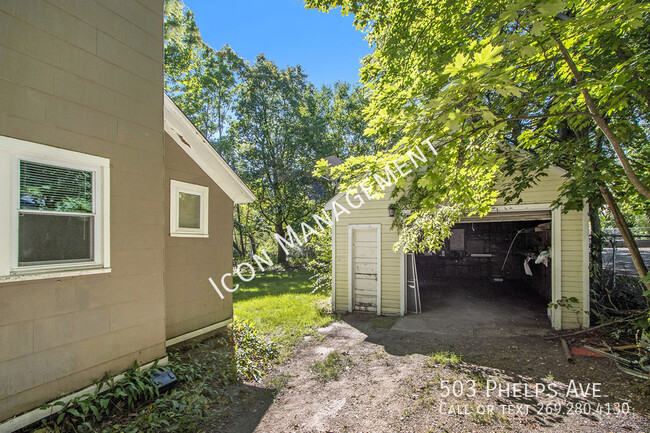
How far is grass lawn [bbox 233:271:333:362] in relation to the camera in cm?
598

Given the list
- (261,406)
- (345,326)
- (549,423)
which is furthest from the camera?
(345,326)

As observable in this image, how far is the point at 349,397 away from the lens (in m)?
3.56

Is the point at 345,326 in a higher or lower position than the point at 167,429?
lower

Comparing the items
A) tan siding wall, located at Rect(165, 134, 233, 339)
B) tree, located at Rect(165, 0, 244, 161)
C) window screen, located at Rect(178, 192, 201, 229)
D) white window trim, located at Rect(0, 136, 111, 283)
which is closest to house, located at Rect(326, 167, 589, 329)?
tan siding wall, located at Rect(165, 134, 233, 339)

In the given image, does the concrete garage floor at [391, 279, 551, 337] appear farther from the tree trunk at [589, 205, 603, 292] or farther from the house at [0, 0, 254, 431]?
the house at [0, 0, 254, 431]

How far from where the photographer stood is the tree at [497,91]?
2.31 metres

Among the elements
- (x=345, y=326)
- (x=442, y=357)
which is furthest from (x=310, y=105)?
(x=442, y=357)

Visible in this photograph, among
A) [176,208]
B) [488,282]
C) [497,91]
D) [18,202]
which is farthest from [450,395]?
[488,282]

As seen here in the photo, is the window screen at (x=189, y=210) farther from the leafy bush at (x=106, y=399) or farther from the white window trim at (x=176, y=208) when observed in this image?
the leafy bush at (x=106, y=399)

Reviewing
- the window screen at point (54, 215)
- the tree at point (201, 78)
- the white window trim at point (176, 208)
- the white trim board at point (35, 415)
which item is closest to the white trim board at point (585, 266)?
the white window trim at point (176, 208)

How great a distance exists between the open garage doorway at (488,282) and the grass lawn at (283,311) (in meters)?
2.23

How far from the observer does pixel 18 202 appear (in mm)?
2643

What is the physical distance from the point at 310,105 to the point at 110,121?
708 inches

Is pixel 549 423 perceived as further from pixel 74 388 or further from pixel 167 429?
pixel 74 388
